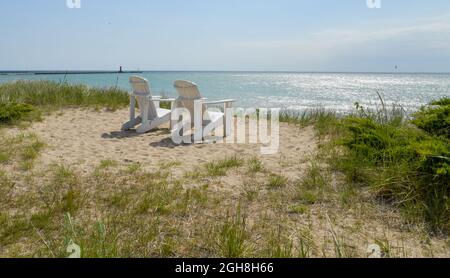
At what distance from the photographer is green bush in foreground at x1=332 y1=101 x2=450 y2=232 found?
101 inches

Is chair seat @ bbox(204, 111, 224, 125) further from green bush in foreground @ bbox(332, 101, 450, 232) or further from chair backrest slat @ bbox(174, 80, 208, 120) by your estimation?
green bush in foreground @ bbox(332, 101, 450, 232)

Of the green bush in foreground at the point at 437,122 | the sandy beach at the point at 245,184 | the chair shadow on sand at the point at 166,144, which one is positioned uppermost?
the green bush in foreground at the point at 437,122

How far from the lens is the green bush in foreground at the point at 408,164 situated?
2.56 meters

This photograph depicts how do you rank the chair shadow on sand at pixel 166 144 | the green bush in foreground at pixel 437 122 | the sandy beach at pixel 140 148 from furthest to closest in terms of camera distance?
the chair shadow on sand at pixel 166 144, the sandy beach at pixel 140 148, the green bush in foreground at pixel 437 122

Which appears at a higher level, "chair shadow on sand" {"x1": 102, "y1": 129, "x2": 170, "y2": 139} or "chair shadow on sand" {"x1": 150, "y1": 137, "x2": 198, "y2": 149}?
"chair shadow on sand" {"x1": 102, "y1": 129, "x2": 170, "y2": 139}

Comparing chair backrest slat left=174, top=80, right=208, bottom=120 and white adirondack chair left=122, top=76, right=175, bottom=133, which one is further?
white adirondack chair left=122, top=76, right=175, bottom=133

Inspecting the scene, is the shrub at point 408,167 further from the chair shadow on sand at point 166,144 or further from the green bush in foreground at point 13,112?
the green bush in foreground at point 13,112

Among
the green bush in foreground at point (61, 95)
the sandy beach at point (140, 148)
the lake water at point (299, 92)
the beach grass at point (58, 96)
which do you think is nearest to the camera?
the sandy beach at point (140, 148)

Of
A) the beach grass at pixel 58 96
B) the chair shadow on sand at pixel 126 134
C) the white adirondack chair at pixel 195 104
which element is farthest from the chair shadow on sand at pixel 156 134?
the beach grass at pixel 58 96

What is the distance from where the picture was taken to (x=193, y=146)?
200 inches

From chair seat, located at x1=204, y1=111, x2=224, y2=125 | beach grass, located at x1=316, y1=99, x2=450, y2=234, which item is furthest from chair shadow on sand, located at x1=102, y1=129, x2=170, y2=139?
beach grass, located at x1=316, y1=99, x2=450, y2=234

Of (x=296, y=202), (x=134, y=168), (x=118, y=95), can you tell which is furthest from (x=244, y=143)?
(x=118, y=95)

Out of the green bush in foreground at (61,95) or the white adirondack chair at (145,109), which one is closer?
the white adirondack chair at (145,109)

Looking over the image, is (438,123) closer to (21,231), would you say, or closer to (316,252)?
(316,252)
